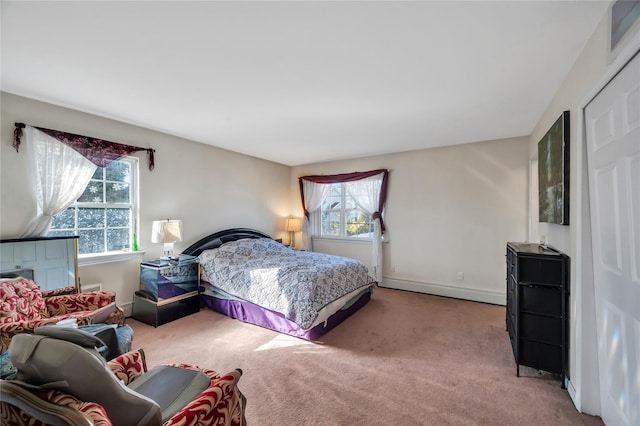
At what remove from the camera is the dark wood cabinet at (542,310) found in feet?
6.32

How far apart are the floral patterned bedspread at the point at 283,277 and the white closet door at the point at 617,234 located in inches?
80.2

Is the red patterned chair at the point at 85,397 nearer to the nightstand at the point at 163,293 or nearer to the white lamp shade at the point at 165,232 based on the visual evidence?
the nightstand at the point at 163,293

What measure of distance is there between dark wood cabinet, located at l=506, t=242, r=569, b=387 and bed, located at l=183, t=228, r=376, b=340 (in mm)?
1680

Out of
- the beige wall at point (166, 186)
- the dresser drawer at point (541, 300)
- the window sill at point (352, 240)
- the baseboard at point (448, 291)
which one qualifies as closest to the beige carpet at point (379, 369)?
the baseboard at point (448, 291)

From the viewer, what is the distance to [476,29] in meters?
1.55

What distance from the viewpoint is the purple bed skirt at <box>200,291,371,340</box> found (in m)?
2.76

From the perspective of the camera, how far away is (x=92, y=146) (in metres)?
A: 2.85

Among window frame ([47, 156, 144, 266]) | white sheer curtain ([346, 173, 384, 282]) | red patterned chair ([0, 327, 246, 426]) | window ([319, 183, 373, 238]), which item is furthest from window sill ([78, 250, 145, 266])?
white sheer curtain ([346, 173, 384, 282])

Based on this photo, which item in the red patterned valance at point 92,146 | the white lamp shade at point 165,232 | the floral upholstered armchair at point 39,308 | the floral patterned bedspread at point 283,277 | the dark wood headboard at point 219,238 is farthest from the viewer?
the dark wood headboard at point 219,238

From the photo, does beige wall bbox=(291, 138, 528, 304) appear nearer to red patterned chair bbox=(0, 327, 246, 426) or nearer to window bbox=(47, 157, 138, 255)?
window bbox=(47, 157, 138, 255)

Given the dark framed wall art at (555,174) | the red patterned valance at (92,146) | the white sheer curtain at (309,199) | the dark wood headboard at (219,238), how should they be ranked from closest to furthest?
the dark framed wall art at (555,174) → the red patterned valance at (92,146) → the dark wood headboard at (219,238) → the white sheer curtain at (309,199)

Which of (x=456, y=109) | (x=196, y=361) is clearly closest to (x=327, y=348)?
(x=196, y=361)

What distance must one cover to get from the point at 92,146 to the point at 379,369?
3.63 metres

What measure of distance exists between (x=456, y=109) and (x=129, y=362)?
3.32m
